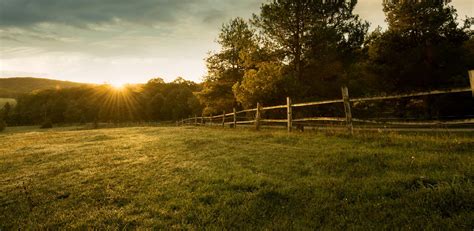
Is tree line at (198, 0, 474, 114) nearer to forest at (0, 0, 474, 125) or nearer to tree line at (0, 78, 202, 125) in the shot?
forest at (0, 0, 474, 125)

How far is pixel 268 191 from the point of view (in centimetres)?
488

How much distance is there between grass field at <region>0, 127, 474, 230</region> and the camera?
3.80 m

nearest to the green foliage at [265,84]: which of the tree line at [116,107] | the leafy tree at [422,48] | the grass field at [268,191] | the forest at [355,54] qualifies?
the forest at [355,54]

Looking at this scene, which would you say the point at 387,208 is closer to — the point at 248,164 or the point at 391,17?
the point at 248,164

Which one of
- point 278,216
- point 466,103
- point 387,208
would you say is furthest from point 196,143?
point 466,103

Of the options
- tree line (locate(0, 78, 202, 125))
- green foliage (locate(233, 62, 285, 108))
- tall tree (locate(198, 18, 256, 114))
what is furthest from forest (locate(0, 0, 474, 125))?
tree line (locate(0, 78, 202, 125))

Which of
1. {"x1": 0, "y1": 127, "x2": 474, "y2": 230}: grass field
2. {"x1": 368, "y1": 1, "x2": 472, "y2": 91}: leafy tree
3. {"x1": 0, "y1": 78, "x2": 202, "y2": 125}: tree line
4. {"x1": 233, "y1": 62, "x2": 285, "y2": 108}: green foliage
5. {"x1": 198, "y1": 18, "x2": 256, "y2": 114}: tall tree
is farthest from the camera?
{"x1": 0, "y1": 78, "x2": 202, "y2": 125}: tree line

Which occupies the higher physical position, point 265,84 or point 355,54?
point 355,54

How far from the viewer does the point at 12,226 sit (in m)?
4.30

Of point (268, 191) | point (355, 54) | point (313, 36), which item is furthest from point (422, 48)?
point (268, 191)

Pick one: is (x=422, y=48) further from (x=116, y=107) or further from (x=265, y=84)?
(x=116, y=107)

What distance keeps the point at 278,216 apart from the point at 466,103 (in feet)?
65.9

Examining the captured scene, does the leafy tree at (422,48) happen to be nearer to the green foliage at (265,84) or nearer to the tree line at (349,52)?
the tree line at (349,52)

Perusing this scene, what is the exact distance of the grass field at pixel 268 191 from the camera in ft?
12.5
